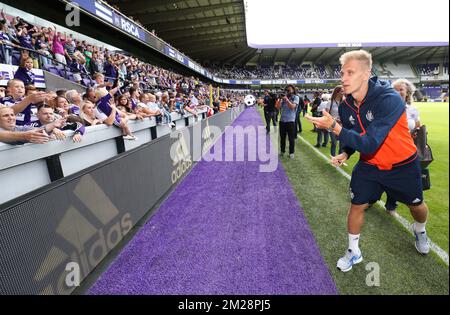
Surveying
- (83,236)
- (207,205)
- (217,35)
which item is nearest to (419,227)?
(207,205)

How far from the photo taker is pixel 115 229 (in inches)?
123

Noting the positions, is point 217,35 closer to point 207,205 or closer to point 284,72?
point 284,72

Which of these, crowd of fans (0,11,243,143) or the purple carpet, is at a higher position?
crowd of fans (0,11,243,143)

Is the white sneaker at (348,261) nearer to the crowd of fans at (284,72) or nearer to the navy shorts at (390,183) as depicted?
the navy shorts at (390,183)

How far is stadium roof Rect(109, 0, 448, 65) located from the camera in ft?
74.2

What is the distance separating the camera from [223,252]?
303 cm

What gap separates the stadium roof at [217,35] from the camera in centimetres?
2261

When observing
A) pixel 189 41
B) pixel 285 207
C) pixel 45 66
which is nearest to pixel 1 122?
pixel 285 207

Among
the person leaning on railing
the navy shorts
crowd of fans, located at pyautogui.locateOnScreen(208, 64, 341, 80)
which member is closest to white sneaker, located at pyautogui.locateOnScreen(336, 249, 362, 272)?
the navy shorts

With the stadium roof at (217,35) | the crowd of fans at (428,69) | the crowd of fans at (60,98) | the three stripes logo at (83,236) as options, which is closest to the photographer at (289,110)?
the crowd of fans at (60,98)

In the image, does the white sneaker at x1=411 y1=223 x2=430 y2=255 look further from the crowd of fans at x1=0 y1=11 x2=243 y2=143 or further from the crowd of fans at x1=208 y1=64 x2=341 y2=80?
the crowd of fans at x1=208 y1=64 x2=341 y2=80

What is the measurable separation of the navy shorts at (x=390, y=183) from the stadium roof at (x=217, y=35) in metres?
22.1

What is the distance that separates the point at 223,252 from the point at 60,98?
11.8ft

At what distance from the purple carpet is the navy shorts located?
941mm
